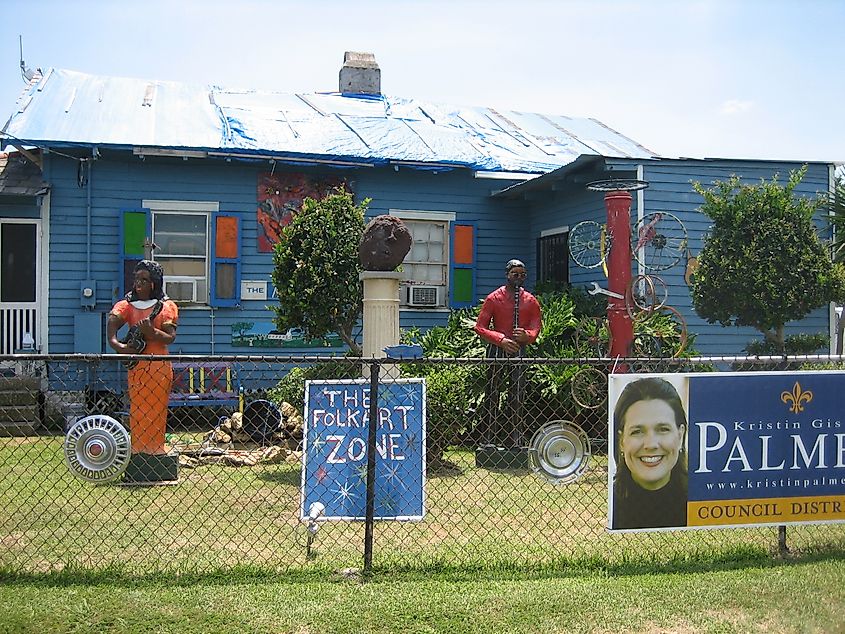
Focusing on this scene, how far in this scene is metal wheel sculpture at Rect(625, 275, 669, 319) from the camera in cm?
858

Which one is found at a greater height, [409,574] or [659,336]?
[659,336]

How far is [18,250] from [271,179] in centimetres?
364

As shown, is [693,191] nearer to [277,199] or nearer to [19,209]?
[277,199]

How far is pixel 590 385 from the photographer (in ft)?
29.6

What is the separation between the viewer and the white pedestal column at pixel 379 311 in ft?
26.8

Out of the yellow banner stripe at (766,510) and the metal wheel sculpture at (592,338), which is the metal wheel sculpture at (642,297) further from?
Result: the yellow banner stripe at (766,510)

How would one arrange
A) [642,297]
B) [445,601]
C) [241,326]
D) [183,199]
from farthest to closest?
1. [241,326]
2. [183,199]
3. [642,297]
4. [445,601]

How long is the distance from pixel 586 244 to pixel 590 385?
2230mm

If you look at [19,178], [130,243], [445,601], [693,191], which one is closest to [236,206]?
[130,243]

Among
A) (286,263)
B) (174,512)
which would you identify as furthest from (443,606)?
(286,263)

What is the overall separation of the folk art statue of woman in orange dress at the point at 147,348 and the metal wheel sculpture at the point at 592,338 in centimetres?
438

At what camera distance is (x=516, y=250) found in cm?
1362

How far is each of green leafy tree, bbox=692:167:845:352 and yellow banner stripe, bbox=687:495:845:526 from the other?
5408 millimetres

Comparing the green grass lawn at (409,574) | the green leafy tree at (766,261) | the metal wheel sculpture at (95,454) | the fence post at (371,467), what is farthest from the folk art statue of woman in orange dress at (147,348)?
the green leafy tree at (766,261)
